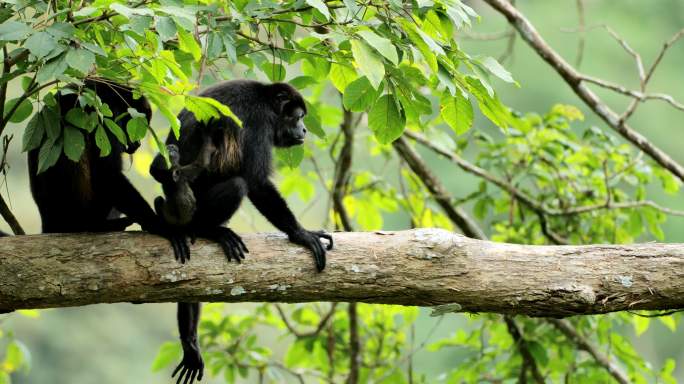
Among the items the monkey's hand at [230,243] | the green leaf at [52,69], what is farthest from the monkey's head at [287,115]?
the green leaf at [52,69]

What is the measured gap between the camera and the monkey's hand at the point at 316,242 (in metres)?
3.34

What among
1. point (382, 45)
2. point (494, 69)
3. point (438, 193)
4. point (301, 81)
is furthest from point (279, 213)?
point (438, 193)

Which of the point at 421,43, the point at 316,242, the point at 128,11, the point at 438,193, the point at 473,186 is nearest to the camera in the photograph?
the point at 128,11

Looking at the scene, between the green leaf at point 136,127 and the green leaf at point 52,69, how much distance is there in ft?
1.54

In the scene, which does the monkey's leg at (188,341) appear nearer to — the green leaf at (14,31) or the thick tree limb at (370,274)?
the thick tree limb at (370,274)

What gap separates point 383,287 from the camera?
131 inches

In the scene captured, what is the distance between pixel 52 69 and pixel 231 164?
1636 mm

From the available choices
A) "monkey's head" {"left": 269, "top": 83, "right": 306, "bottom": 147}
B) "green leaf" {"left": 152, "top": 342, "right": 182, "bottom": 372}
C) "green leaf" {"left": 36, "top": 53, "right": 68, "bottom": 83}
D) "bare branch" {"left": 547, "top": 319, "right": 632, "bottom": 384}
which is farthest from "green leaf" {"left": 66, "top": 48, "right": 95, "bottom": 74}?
"bare branch" {"left": 547, "top": 319, "right": 632, "bottom": 384}

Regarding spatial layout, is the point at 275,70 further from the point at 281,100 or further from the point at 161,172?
the point at 281,100

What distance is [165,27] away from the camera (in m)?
2.47

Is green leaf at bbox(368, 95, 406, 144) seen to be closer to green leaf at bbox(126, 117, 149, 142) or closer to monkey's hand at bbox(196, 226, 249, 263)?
monkey's hand at bbox(196, 226, 249, 263)

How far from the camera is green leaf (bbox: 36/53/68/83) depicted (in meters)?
2.46

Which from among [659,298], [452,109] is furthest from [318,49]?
[659,298]

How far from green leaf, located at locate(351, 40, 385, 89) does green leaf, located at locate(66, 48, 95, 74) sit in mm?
760
